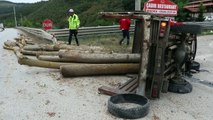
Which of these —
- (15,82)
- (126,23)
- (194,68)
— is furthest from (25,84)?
(126,23)

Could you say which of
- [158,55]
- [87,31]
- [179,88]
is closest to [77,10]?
[87,31]

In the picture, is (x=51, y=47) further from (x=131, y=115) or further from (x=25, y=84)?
(x=131, y=115)

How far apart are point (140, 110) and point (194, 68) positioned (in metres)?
4.34

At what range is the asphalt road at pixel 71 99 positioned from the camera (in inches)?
202

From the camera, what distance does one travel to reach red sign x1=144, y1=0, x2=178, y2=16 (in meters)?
10.7

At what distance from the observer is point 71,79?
293 inches

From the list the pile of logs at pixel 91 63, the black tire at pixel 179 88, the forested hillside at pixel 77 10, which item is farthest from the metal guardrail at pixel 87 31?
the forested hillside at pixel 77 10

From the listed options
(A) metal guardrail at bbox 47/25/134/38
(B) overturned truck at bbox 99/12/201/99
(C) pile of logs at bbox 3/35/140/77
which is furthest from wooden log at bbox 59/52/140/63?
(A) metal guardrail at bbox 47/25/134/38

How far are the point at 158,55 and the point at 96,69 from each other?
2.15 meters

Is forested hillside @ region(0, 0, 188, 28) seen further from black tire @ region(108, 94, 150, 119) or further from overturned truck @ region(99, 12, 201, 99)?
black tire @ region(108, 94, 150, 119)

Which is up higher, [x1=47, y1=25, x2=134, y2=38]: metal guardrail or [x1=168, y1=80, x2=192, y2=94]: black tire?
[x1=47, y1=25, x2=134, y2=38]: metal guardrail

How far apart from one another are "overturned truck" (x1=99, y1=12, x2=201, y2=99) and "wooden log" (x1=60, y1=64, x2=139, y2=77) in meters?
0.95

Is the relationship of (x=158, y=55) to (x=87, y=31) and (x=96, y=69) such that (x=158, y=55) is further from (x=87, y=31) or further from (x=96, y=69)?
(x=87, y=31)

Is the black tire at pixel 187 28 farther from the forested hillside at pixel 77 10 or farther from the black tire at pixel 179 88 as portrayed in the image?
the forested hillside at pixel 77 10
